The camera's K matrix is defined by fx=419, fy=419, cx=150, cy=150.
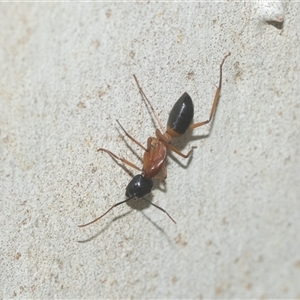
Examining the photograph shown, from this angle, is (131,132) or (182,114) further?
(131,132)

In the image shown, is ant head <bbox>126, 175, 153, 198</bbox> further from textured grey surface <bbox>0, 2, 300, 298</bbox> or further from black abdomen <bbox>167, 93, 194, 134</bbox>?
black abdomen <bbox>167, 93, 194, 134</bbox>

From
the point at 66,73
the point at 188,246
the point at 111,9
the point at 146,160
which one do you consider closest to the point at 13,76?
the point at 66,73

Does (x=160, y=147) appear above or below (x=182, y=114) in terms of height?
below

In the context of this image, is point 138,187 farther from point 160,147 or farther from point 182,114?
point 182,114

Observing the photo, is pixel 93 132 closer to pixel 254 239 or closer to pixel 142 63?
pixel 142 63

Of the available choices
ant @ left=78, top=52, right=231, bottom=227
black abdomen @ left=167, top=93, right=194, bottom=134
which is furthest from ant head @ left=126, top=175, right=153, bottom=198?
black abdomen @ left=167, top=93, right=194, bottom=134

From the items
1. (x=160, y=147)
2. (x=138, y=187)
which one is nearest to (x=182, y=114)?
(x=160, y=147)

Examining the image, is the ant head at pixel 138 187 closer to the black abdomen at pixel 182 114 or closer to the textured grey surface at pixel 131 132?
the textured grey surface at pixel 131 132
